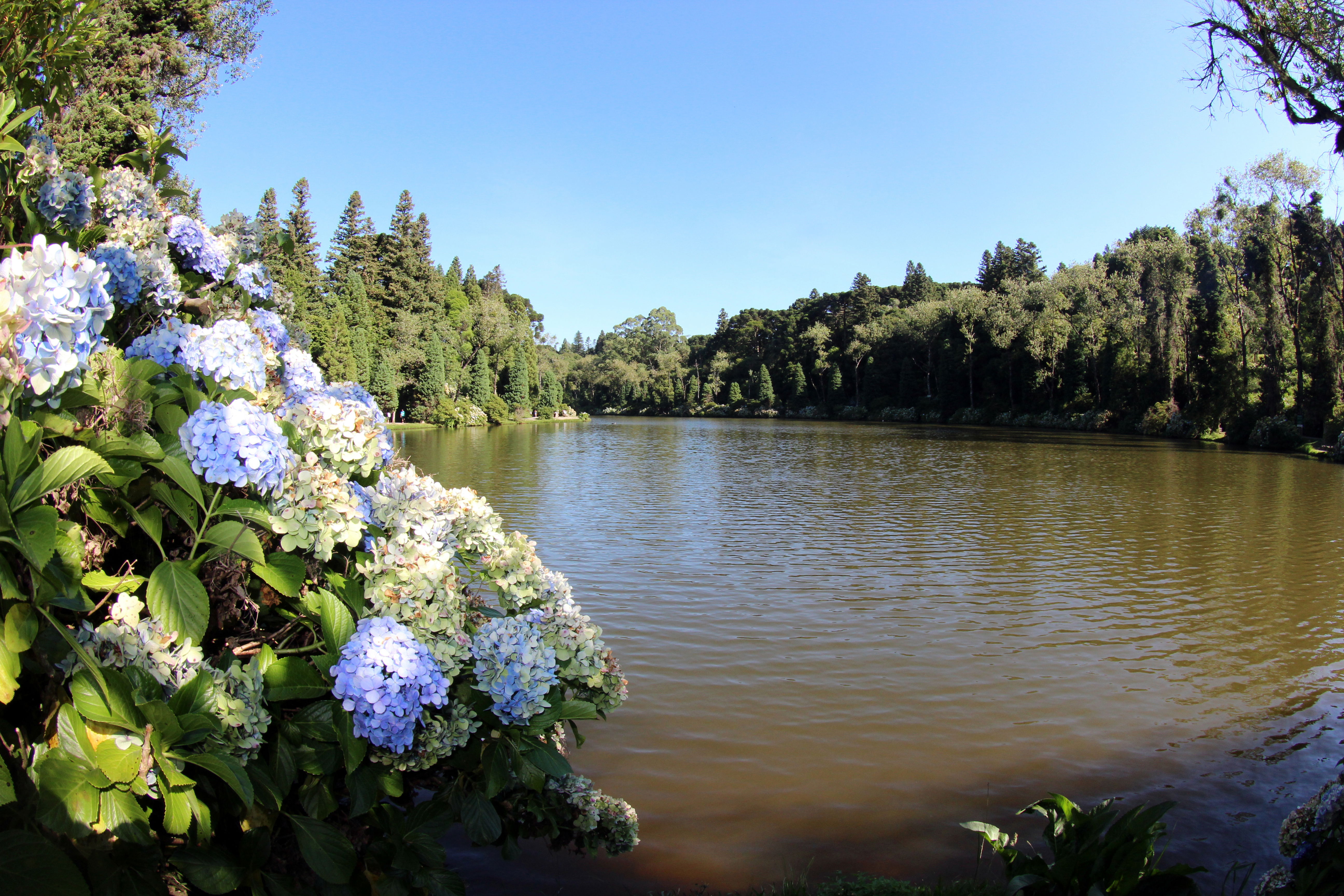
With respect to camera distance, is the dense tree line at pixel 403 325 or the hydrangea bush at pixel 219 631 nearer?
the hydrangea bush at pixel 219 631

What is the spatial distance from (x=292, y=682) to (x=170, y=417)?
0.81 metres

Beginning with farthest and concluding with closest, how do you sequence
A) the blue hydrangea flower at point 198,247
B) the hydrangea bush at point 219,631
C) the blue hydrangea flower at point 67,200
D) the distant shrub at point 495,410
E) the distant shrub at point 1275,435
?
the distant shrub at point 495,410 → the distant shrub at point 1275,435 → the blue hydrangea flower at point 198,247 → the blue hydrangea flower at point 67,200 → the hydrangea bush at point 219,631

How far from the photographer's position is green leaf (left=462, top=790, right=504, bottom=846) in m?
2.31

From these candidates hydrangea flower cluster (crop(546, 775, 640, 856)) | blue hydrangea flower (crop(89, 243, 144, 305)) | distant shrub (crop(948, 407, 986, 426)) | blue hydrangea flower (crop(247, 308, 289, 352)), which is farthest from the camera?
distant shrub (crop(948, 407, 986, 426))

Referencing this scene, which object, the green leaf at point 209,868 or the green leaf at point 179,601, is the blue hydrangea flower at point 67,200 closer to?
the green leaf at point 179,601

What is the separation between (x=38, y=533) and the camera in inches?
64.1

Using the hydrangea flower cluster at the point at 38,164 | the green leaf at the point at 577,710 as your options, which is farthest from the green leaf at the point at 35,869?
the hydrangea flower cluster at the point at 38,164

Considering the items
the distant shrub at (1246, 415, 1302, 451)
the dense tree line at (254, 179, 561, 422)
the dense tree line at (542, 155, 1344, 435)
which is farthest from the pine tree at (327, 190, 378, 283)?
the distant shrub at (1246, 415, 1302, 451)

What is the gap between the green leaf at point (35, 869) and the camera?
1.49 m

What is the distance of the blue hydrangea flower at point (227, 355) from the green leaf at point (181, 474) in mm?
470

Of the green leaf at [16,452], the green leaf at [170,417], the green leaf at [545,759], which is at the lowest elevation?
the green leaf at [545,759]

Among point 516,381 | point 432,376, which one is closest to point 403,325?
point 432,376

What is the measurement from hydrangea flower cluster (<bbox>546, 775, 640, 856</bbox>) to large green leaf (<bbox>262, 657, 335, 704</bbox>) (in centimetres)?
108

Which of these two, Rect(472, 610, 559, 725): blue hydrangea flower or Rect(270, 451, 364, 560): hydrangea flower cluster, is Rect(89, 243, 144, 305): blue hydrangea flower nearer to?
Rect(270, 451, 364, 560): hydrangea flower cluster
